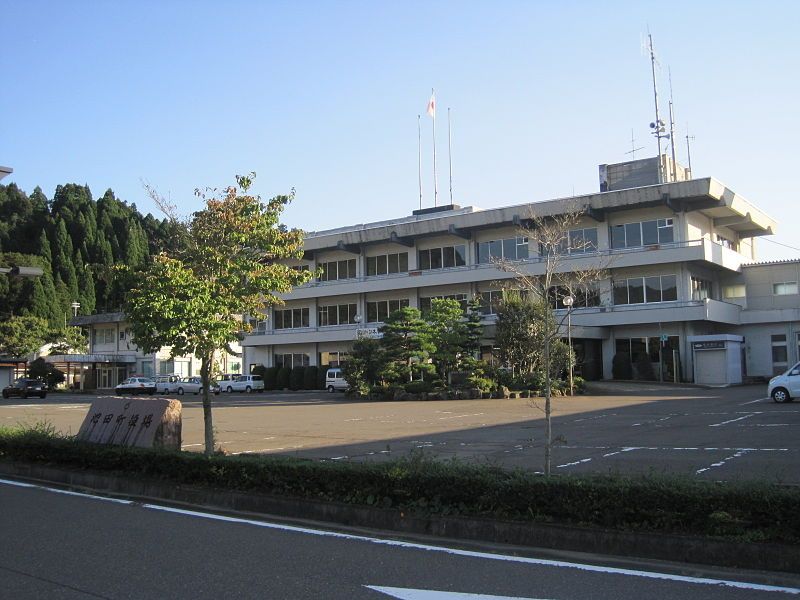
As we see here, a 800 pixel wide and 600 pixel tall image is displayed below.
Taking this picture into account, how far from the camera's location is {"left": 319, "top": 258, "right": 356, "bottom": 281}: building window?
59.4 m

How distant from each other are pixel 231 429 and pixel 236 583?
16.6 metres

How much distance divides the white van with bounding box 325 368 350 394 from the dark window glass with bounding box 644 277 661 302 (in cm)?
2111

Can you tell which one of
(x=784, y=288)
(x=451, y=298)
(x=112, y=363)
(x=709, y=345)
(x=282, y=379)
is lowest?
(x=282, y=379)

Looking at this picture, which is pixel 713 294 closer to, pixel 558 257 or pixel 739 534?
pixel 558 257

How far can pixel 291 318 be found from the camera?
62.8 meters

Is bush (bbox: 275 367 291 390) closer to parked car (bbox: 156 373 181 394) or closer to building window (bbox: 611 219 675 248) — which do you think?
parked car (bbox: 156 373 181 394)

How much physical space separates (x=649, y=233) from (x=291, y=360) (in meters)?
31.1

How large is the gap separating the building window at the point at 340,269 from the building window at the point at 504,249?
469 inches

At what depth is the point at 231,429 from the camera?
22.2 metres

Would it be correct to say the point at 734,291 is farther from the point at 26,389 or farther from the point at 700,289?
the point at 26,389

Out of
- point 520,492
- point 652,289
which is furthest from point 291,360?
point 520,492

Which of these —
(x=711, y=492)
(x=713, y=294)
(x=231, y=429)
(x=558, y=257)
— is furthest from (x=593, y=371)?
(x=711, y=492)

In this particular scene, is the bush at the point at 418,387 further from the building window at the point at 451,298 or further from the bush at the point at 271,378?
the bush at the point at 271,378

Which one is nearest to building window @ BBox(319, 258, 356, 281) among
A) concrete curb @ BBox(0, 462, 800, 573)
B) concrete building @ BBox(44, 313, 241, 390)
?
concrete building @ BBox(44, 313, 241, 390)
